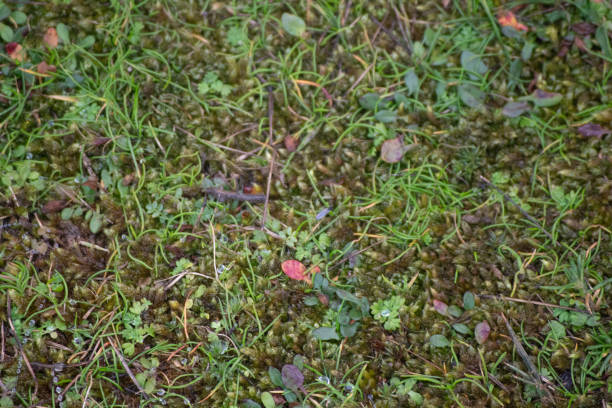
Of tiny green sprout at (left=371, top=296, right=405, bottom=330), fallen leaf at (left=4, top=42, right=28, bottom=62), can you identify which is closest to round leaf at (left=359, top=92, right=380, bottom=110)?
tiny green sprout at (left=371, top=296, right=405, bottom=330)

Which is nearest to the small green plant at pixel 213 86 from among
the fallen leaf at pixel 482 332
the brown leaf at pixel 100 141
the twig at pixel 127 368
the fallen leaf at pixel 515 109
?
the brown leaf at pixel 100 141

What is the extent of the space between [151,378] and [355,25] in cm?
229

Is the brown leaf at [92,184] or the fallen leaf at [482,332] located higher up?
the brown leaf at [92,184]

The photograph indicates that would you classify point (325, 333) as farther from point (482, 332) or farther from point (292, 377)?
point (482, 332)

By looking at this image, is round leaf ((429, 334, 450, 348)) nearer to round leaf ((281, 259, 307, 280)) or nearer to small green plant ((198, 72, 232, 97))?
round leaf ((281, 259, 307, 280))

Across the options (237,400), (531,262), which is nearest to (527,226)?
(531,262)

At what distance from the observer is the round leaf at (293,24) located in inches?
108

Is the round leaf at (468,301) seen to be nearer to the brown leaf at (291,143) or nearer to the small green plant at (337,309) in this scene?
the small green plant at (337,309)

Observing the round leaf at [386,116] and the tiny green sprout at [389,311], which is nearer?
the tiny green sprout at [389,311]

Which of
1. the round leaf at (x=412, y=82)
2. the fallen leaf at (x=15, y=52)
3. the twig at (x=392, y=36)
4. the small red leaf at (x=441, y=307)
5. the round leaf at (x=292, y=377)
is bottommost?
the round leaf at (x=292, y=377)

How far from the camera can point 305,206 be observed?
2.52 meters

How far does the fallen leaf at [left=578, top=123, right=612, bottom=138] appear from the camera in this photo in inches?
98.2

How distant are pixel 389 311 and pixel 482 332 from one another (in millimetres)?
455

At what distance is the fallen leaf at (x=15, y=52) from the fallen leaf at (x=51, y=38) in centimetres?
14
